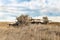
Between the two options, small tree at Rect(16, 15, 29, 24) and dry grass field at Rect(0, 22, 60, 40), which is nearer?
dry grass field at Rect(0, 22, 60, 40)

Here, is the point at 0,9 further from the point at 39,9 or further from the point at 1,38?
the point at 1,38

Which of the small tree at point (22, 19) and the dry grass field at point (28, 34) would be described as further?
the small tree at point (22, 19)

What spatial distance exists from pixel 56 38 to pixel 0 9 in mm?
10948

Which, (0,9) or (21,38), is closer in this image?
(21,38)

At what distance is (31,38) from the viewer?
706cm

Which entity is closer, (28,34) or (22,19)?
(28,34)

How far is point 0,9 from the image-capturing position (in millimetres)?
17484

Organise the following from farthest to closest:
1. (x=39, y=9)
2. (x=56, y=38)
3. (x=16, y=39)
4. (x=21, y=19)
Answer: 1. (x=21, y=19)
2. (x=39, y=9)
3. (x=56, y=38)
4. (x=16, y=39)

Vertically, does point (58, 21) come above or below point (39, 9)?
below

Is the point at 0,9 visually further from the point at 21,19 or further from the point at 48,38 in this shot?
the point at 48,38

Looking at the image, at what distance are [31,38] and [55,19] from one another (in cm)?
869

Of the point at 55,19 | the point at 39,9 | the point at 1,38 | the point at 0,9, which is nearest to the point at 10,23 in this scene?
the point at 0,9

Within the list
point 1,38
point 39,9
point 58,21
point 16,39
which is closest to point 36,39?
point 16,39

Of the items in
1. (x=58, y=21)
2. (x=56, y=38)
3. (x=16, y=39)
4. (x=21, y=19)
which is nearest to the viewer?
(x=16, y=39)
